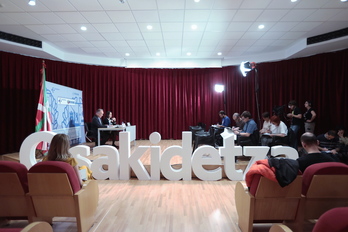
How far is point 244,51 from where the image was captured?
7629 millimetres

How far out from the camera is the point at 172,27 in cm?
549

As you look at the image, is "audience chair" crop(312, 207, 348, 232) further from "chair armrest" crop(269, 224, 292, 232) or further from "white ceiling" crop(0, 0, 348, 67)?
"white ceiling" crop(0, 0, 348, 67)

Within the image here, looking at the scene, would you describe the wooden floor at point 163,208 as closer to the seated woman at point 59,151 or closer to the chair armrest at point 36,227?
the seated woman at point 59,151

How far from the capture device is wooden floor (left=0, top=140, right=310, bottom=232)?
7.57 ft

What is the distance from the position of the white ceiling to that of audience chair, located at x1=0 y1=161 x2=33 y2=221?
358cm

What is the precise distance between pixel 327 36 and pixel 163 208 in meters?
6.35

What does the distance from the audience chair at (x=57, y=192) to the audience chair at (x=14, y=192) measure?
13cm

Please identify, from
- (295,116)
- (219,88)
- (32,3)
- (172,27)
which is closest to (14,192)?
(32,3)

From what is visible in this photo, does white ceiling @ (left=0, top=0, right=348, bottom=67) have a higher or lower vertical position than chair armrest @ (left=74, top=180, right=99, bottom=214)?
higher

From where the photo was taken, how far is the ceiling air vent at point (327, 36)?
218 inches

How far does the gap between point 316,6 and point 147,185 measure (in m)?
5.00

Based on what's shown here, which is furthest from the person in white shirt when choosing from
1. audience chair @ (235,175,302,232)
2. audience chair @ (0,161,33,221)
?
audience chair @ (0,161,33,221)

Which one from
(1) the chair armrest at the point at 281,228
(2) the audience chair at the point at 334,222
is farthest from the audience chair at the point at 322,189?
(2) the audience chair at the point at 334,222

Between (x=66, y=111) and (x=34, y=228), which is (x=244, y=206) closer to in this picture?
(x=34, y=228)
